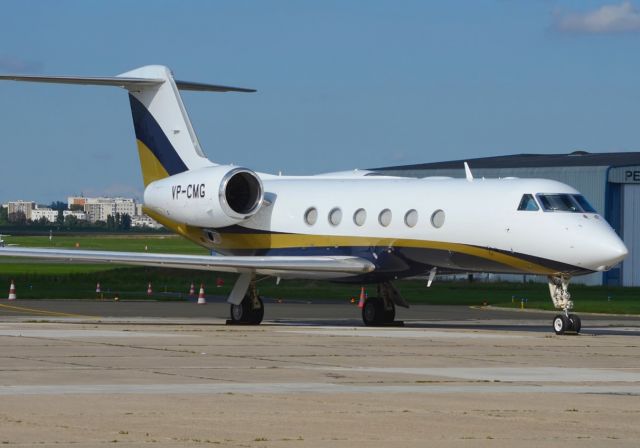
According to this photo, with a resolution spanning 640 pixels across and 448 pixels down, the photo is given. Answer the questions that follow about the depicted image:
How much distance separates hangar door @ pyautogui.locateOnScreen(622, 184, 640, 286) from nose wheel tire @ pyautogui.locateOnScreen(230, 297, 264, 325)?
30.0 m

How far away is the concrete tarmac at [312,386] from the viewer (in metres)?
11.1

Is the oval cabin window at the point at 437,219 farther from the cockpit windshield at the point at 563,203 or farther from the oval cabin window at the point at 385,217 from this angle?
the cockpit windshield at the point at 563,203

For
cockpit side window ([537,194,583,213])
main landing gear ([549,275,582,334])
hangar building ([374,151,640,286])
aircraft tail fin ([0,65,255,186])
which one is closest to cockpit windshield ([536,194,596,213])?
cockpit side window ([537,194,583,213])

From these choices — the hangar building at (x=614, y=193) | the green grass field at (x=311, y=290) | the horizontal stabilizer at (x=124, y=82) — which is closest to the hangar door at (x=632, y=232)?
the hangar building at (x=614, y=193)

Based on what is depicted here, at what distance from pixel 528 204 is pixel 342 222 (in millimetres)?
4789

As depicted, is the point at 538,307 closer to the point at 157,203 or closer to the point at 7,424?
the point at 157,203

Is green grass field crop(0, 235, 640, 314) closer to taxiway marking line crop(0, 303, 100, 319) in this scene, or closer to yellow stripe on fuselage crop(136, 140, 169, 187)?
taxiway marking line crop(0, 303, 100, 319)

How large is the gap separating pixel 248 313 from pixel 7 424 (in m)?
17.1

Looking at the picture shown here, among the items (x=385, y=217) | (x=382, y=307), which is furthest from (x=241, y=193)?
(x=382, y=307)

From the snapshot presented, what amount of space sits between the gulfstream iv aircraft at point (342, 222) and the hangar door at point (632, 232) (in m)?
26.6

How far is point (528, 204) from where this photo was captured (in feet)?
83.3

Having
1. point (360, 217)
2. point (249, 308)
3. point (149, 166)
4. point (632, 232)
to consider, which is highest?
point (149, 166)

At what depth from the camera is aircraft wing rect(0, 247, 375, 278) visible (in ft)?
85.9

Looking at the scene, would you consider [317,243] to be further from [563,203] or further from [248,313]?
[563,203]
